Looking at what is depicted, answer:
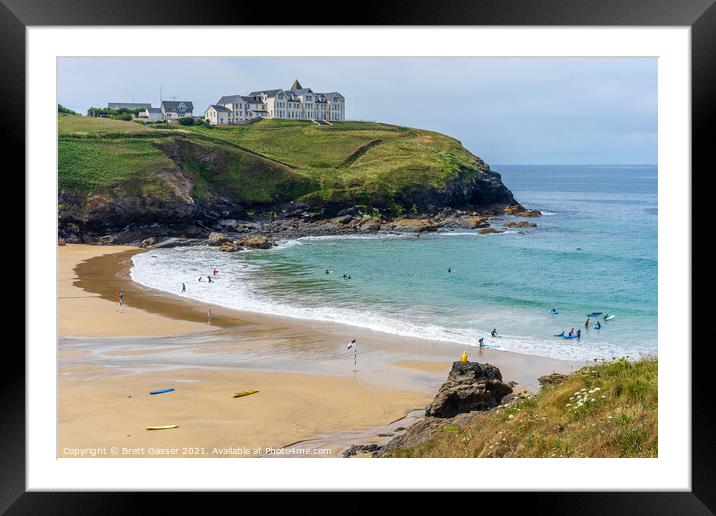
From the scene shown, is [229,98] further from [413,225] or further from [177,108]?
[413,225]

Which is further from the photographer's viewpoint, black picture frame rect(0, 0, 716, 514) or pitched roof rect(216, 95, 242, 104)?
pitched roof rect(216, 95, 242, 104)

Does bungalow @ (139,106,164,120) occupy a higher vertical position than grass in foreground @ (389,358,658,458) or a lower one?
higher

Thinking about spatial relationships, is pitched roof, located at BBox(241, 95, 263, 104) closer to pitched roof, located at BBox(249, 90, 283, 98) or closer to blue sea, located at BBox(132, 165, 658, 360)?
pitched roof, located at BBox(249, 90, 283, 98)

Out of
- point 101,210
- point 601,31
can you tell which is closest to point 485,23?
point 601,31

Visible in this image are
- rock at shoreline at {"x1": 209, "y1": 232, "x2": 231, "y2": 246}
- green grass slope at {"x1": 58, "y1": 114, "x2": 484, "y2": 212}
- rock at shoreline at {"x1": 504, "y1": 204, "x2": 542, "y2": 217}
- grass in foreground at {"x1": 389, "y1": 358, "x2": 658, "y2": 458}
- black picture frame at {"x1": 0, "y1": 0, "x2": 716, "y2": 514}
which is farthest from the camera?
rock at shoreline at {"x1": 504, "y1": 204, "x2": 542, "y2": 217}

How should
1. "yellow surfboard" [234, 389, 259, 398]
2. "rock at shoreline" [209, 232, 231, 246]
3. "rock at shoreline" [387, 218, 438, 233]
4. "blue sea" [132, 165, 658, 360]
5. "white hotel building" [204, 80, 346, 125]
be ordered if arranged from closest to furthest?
1. "yellow surfboard" [234, 389, 259, 398]
2. "blue sea" [132, 165, 658, 360]
3. "rock at shoreline" [209, 232, 231, 246]
4. "rock at shoreline" [387, 218, 438, 233]
5. "white hotel building" [204, 80, 346, 125]

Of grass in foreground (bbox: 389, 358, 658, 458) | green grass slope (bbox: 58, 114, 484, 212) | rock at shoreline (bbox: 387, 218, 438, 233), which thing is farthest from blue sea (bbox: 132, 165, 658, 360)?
grass in foreground (bbox: 389, 358, 658, 458)
